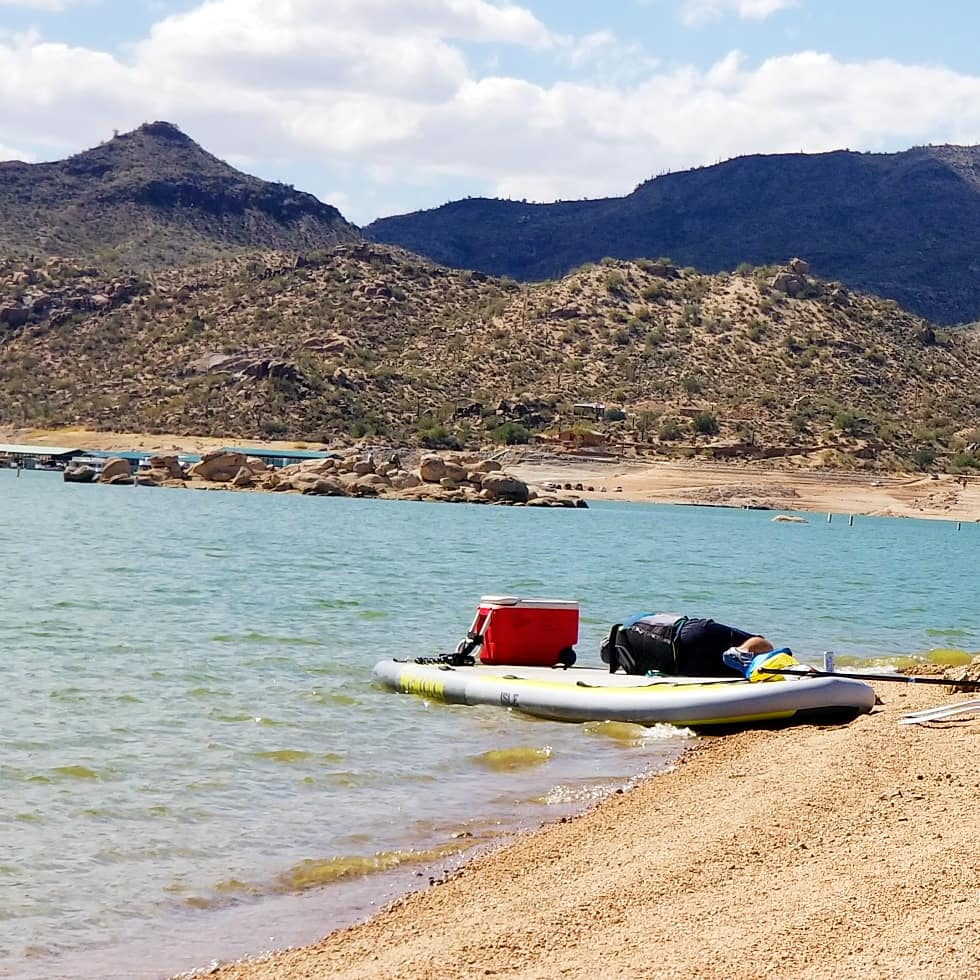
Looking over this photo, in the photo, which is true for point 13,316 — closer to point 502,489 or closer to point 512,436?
point 512,436

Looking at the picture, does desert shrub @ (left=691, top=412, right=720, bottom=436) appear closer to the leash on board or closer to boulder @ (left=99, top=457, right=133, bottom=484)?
boulder @ (left=99, top=457, right=133, bottom=484)

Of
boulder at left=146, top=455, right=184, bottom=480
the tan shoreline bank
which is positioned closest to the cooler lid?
the tan shoreline bank

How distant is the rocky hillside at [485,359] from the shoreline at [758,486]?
2434 millimetres

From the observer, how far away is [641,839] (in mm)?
7465

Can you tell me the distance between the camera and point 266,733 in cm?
1124

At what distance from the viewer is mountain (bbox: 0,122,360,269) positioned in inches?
4843

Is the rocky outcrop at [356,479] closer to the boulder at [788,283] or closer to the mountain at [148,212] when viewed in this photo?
the boulder at [788,283]

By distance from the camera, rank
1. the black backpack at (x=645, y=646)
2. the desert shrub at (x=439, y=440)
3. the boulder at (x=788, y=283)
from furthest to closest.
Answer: the boulder at (x=788, y=283), the desert shrub at (x=439, y=440), the black backpack at (x=645, y=646)

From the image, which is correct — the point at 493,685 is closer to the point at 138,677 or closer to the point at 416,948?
the point at 138,677

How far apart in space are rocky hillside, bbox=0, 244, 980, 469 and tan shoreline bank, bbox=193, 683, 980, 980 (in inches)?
2807

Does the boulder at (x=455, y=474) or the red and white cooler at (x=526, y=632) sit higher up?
the boulder at (x=455, y=474)

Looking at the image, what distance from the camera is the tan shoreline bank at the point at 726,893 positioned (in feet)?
17.2

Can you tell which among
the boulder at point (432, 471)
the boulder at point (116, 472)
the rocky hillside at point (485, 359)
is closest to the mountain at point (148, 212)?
the rocky hillside at point (485, 359)

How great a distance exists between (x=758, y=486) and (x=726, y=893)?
70.2 metres
